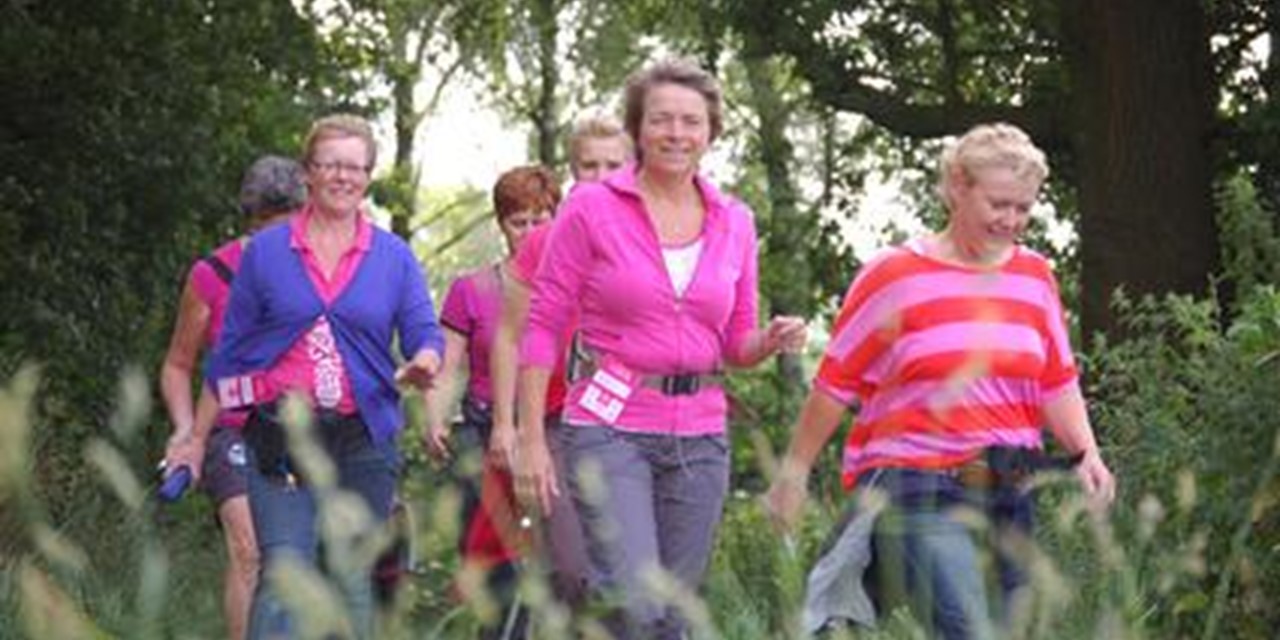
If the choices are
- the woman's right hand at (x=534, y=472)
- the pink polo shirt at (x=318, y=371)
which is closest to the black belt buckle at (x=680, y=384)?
the woman's right hand at (x=534, y=472)

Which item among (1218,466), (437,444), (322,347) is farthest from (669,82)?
(1218,466)

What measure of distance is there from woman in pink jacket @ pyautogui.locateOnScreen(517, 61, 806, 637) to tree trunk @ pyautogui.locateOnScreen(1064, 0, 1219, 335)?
9.41 m

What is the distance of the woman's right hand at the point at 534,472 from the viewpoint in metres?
A: 6.89

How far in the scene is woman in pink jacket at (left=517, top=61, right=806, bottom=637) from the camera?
671 cm

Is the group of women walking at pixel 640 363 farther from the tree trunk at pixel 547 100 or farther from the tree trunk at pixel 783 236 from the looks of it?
the tree trunk at pixel 547 100

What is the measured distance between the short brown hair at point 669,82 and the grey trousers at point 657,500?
0.76 m

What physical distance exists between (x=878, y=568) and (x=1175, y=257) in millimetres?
10239

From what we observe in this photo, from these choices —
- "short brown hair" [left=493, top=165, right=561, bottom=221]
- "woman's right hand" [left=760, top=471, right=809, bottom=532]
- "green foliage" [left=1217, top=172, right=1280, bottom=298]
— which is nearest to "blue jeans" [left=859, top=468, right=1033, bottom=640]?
"woman's right hand" [left=760, top=471, right=809, bottom=532]

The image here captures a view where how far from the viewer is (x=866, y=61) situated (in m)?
19.8

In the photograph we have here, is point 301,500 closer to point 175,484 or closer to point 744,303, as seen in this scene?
point 175,484

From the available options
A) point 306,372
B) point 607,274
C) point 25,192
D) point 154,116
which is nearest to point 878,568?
point 607,274

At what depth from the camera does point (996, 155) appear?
6199 mm

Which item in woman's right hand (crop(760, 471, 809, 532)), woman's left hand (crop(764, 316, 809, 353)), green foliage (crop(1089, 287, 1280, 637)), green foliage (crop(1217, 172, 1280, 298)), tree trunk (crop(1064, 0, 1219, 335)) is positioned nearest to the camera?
woman's right hand (crop(760, 471, 809, 532))

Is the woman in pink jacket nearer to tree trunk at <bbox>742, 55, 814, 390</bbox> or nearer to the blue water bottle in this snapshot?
the blue water bottle
